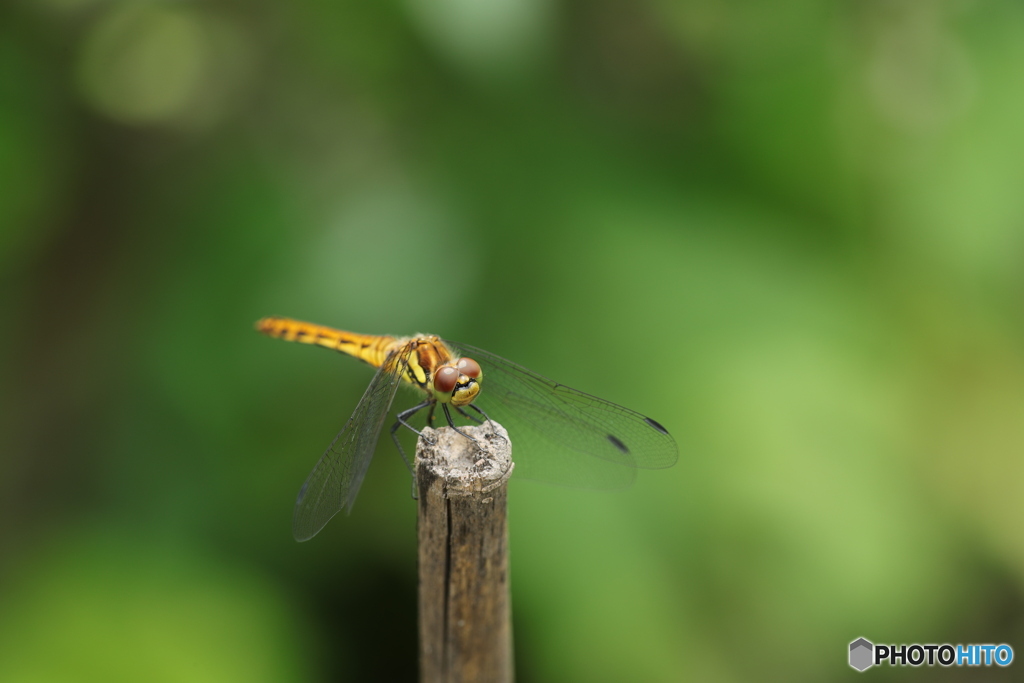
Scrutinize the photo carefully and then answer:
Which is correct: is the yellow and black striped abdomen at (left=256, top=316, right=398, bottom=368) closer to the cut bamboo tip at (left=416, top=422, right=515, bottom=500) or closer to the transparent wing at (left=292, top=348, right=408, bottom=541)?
the transparent wing at (left=292, top=348, right=408, bottom=541)

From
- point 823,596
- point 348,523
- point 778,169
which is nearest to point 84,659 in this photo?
point 348,523

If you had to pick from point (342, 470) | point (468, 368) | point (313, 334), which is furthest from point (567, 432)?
Result: point (313, 334)

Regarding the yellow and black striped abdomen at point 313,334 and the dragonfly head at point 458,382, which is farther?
the yellow and black striped abdomen at point 313,334

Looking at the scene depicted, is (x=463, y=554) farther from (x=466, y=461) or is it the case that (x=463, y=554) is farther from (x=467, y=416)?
(x=467, y=416)

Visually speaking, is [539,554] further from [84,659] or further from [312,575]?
[84,659]

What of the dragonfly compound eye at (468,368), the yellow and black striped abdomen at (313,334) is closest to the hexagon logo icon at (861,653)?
the dragonfly compound eye at (468,368)

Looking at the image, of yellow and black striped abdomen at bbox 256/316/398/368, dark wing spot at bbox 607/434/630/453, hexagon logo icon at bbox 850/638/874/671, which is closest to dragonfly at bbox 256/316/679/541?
dark wing spot at bbox 607/434/630/453

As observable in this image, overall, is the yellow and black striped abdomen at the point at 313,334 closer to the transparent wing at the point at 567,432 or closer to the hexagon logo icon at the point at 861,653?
the transparent wing at the point at 567,432
